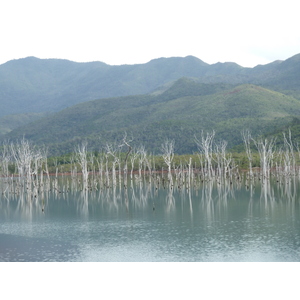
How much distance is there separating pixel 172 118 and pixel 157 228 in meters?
99.0

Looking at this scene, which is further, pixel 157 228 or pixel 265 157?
pixel 265 157

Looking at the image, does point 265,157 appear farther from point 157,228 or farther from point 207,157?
point 157,228

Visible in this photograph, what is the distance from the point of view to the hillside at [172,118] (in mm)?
102688

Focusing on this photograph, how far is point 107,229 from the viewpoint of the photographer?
2644cm

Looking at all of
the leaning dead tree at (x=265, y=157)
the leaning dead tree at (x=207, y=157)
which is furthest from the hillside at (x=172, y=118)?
the leaning dead tree at (x=265, y=157)

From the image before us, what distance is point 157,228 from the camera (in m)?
26.0

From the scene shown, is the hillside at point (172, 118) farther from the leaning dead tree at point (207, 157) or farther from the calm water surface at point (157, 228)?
the calm water surface at point (157, 228)

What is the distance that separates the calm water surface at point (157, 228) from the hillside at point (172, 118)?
179ft

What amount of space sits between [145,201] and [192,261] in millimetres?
20462

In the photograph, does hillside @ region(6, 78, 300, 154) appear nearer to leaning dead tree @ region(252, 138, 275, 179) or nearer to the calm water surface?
leaning dead tree @ region(252, 138, 275, 179)

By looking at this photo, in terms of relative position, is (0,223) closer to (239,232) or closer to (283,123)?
(239,232)

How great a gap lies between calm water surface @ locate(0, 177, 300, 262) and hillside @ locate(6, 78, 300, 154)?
179 feet

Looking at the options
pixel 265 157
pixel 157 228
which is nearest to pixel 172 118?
pixel 265 157

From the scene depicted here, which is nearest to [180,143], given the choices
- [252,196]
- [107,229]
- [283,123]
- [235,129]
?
[235,129]
